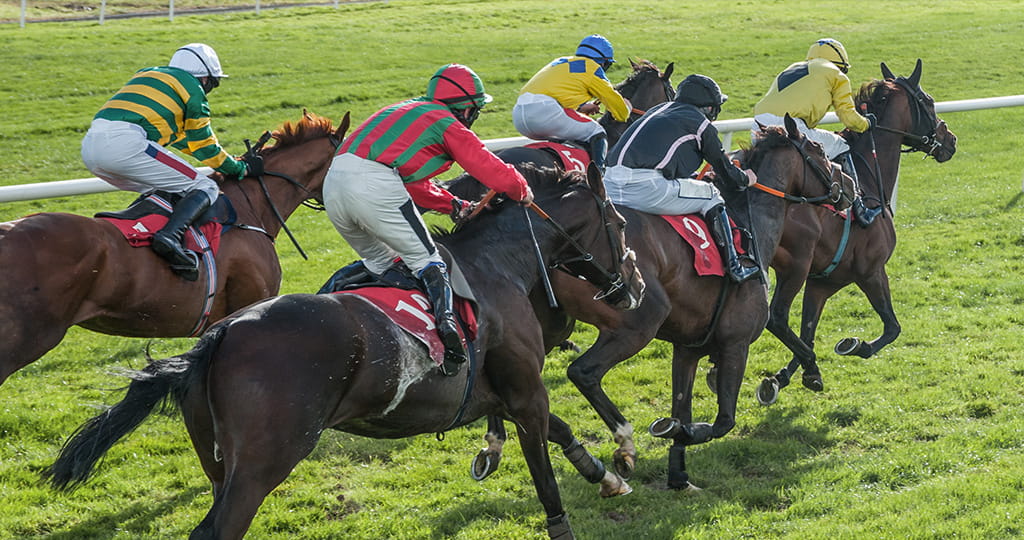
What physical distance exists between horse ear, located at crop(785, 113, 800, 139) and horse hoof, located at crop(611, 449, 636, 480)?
257 cm

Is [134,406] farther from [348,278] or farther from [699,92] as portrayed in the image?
[699,92]

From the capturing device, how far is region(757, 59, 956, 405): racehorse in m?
7.70

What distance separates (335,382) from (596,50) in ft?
18.6

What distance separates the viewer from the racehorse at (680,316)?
246 inches

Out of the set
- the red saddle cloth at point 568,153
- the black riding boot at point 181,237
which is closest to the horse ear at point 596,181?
the red saddle cloth at point 568,153

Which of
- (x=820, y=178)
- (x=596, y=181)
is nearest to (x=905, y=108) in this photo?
(x=820, y=178)

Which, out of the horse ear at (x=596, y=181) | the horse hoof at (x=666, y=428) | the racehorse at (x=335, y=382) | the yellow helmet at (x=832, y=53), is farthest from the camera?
the yellow helmet at (x=832, y=53)

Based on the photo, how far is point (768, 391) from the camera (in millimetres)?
7395

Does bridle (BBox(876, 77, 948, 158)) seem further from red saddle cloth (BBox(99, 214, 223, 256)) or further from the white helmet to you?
red saddle cloth (BBox(99, 214, 223, 256))

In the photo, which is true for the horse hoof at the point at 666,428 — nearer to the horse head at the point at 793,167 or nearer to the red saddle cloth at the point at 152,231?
the horse head at the point at 793,167

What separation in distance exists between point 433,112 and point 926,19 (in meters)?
26.7

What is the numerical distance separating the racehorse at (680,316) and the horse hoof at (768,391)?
1.88 ft

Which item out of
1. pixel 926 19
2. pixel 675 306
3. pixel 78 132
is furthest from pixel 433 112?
pixel 926 19

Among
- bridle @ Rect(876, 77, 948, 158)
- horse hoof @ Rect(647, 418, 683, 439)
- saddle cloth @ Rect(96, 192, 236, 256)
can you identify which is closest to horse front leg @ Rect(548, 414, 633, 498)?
horse hoof @ Rect(647, 418, 683, 439)
